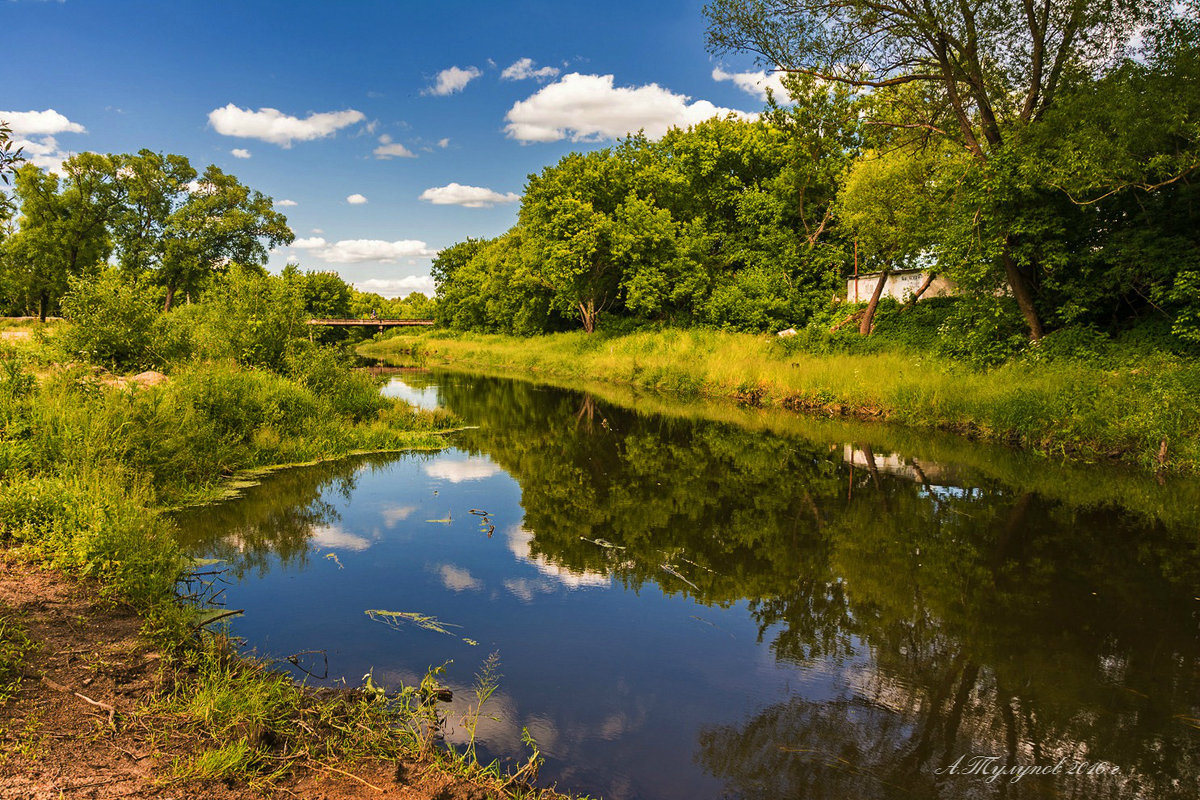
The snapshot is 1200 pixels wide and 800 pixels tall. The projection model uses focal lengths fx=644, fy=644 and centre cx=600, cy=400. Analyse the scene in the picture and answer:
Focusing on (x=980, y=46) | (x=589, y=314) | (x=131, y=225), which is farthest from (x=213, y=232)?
(x=980, y=46)

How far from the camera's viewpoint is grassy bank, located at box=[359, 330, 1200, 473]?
11.8 metres

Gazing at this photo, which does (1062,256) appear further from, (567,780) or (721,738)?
(567,780)

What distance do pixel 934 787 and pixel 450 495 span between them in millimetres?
8711

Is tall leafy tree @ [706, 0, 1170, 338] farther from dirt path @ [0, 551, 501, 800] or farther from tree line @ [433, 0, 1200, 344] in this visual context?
dirt path @ [0, 551, 501, 800]

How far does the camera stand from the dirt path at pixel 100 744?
10.2ft

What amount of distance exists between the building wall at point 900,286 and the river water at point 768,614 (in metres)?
19.6

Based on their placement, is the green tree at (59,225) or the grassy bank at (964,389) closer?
the grassy bank at (964,389)

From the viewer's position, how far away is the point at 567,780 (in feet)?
13.1

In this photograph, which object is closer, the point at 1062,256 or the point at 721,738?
the point at 721,738

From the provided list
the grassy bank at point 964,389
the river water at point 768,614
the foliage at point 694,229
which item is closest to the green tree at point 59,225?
the foliage at point 694,229

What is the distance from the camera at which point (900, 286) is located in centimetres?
3164

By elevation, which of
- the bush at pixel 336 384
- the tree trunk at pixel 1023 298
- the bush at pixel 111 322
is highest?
the tree trunk at pixel 1023 298

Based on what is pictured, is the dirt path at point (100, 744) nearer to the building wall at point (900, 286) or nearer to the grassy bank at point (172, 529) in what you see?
the grassy bank at point (172, 529)

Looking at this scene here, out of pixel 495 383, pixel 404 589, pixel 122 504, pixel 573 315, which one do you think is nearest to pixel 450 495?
pixel 404 589
